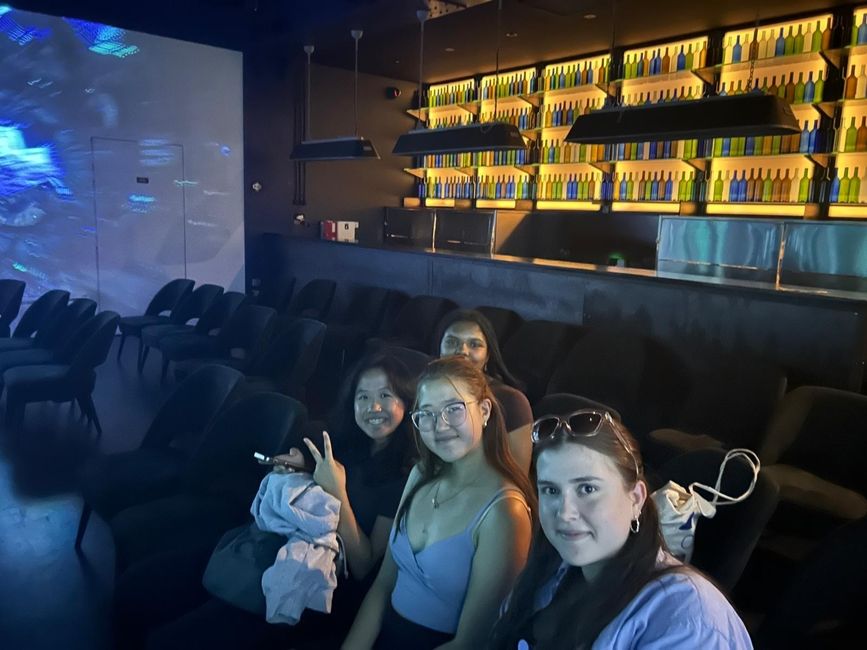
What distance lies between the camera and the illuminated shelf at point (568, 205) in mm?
7059

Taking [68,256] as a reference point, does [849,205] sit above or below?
above

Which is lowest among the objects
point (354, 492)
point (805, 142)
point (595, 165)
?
point (354, 492)

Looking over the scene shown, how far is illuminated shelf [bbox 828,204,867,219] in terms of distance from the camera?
208 inches

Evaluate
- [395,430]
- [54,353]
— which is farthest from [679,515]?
[54,353]

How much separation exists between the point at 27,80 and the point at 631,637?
299 inches

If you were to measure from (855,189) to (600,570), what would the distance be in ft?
17.7

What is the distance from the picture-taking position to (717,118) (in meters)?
3.89

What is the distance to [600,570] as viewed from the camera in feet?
3.63

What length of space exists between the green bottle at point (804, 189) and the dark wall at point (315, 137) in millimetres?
4575

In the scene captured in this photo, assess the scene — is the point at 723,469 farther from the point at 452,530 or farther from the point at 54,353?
the point at 54,353

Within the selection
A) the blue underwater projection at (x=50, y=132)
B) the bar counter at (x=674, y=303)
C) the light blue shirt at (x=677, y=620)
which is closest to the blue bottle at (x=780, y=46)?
the bar counter at (x=674, y=303)

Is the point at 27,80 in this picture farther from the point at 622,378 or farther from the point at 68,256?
the point at 622,378

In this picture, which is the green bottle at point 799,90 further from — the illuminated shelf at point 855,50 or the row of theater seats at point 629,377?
the row of theater seats at point 629,377

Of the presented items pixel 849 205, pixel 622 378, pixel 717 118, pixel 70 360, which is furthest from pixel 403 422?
pixel 849 205
